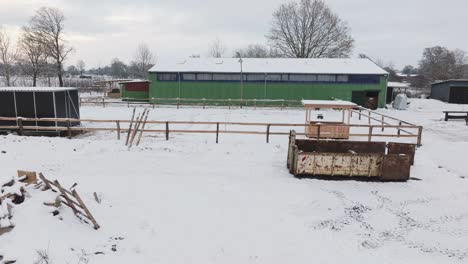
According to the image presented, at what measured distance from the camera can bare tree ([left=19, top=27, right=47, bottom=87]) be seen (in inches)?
2002

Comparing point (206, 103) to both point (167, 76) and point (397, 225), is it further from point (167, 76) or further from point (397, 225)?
point (397, 225)

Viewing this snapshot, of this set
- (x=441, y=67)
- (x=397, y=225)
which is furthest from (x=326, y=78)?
(x=441, y=67)

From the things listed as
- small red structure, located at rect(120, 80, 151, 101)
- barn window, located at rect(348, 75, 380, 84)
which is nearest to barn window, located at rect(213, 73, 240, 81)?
small red structure, located at rect(120, 80, 151, 101)

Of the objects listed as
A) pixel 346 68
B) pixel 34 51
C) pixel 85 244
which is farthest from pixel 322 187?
pixel 34 51

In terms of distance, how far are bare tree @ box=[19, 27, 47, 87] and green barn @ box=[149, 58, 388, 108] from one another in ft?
85.0

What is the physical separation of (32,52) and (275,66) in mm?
37845

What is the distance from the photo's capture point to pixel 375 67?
3562 cm

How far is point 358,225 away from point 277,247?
7.36 feet

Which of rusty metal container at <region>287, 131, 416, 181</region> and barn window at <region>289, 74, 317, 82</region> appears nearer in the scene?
rusty metal container at <region>287, 131, 416, 181</region>

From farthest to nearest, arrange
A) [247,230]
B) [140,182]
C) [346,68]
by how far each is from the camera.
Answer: [346,68] → [140,182] → [247,230]

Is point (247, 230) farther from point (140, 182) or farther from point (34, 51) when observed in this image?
point (34, 51)

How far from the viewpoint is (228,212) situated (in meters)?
8.24

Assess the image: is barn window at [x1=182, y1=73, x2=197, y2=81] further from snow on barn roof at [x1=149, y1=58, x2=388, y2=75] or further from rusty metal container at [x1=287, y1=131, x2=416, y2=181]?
rusty metal container at [x1=287, y1=131, x2=416, y2=181]

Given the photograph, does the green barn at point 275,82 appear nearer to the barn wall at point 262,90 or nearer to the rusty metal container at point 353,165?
the barn wall at point 262,90
